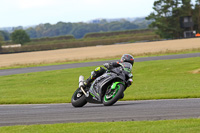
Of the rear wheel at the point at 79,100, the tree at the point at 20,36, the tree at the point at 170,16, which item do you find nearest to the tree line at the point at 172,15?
the tree at the point at 170,16

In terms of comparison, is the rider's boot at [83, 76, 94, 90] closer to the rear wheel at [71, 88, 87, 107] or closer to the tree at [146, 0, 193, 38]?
the rear wheel at [71, 88, 87, 107]

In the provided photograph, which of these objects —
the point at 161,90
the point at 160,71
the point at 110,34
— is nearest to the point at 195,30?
the point at 110,34

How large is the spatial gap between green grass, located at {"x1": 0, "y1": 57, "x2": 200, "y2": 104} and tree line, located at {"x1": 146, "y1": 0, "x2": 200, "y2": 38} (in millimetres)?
69243

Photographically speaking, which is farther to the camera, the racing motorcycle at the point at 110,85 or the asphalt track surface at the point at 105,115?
the racing motorcycle at the point at 110,85

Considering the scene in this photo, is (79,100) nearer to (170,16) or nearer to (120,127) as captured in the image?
(120,127)

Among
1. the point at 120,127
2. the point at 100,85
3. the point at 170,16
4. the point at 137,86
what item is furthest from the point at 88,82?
the point at 170,16

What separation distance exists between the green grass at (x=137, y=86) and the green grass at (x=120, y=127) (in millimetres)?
6518

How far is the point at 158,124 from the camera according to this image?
28.9ft

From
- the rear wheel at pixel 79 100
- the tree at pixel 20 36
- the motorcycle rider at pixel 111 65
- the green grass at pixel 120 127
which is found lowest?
the tree at pixel 20 36

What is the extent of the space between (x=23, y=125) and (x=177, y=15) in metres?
96.0

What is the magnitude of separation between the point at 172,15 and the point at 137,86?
83817 millimetres

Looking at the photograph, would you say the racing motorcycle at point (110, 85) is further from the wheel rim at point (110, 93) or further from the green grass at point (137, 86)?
the green grass at point (137, 86)

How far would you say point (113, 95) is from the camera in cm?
1227

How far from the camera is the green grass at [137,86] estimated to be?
17.5m
